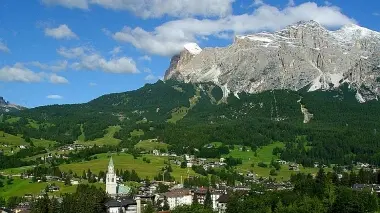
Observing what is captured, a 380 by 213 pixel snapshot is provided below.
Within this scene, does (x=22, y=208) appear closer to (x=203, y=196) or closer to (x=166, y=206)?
(x=166, y=206)

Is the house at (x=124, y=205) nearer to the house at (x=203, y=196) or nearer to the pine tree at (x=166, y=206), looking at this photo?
the pine tree at (x=166, y=206)

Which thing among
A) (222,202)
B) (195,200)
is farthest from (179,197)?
(222,202)

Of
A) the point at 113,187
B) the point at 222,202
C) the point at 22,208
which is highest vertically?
the point at 113,187

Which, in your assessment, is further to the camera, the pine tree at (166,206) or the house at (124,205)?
the pine tree at (166,206)

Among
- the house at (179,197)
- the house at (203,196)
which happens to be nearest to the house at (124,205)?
the house at (179,197)

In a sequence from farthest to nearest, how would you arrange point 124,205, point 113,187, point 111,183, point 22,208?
point 111,183
point 113,187
point 22,208
point 124,205

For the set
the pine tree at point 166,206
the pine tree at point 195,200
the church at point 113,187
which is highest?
the church at point 113,187

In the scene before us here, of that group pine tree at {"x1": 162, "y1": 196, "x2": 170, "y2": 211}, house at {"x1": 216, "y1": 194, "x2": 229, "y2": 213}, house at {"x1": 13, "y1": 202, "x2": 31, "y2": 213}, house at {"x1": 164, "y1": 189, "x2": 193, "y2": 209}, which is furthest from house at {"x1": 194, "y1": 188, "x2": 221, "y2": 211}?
house at {"x1": 13, "y1": 202, "x2": 31, "y2": 213}

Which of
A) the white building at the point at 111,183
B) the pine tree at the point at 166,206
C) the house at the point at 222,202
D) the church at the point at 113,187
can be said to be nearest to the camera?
the house at the point at 222,202

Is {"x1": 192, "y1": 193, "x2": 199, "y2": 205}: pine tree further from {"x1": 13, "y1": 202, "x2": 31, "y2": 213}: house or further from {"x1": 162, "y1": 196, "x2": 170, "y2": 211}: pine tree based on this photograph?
{"x1": 13, "y1": 202, "x2": 31, "y2": 213}: house
